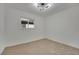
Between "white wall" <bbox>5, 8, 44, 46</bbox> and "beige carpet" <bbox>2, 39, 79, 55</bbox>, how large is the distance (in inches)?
A: 4.5

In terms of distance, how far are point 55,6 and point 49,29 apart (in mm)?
503

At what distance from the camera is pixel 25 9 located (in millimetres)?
2092

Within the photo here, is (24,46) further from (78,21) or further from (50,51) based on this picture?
(78,21)

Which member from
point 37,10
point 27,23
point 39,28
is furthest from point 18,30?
point 37,10

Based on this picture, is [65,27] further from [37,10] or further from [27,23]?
[27,23]

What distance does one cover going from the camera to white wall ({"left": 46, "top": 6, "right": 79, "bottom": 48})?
206 centimetres

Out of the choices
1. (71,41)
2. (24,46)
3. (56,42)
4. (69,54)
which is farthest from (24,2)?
(69,54)

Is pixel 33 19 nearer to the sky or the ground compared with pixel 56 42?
nearer to the sky

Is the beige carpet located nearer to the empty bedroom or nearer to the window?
the empty bedroom

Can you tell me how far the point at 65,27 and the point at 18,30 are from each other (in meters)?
0.99

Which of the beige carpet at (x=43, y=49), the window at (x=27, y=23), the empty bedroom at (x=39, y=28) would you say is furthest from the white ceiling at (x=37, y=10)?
the beige carpet at (x=43, y=49)

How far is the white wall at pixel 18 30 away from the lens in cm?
204

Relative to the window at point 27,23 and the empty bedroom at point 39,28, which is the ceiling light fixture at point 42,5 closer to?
the empty bedroom at point 39,28

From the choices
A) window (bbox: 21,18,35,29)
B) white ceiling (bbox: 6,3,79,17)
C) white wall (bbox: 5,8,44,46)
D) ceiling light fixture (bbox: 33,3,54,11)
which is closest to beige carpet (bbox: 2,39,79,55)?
white wall (bbox: 5,8,44,46)
